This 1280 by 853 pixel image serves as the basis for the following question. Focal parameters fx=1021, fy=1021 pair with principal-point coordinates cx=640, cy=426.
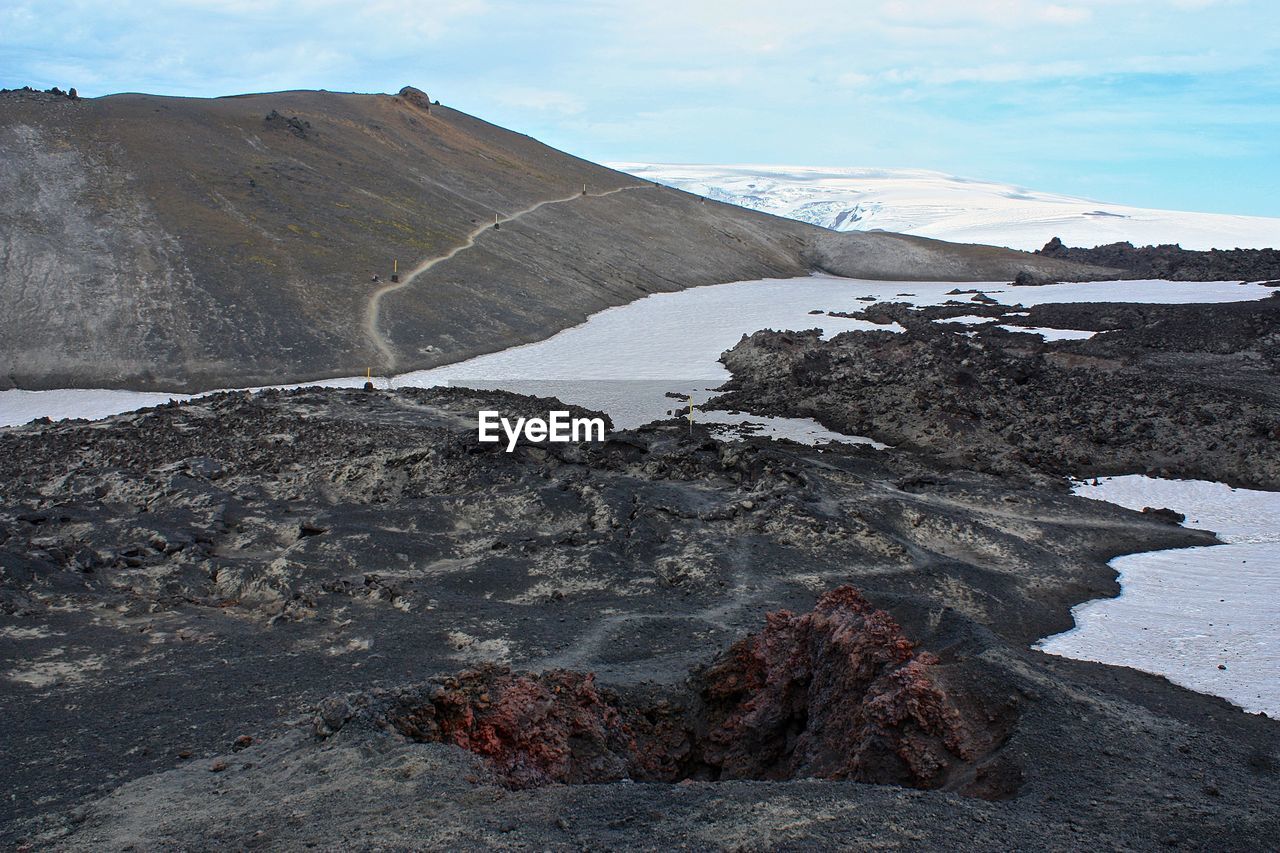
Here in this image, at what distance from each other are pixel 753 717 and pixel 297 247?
31234 millimetres

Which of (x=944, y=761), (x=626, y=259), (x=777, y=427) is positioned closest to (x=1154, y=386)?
(x=777, y=427)

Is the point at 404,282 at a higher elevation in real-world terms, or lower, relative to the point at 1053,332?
higher

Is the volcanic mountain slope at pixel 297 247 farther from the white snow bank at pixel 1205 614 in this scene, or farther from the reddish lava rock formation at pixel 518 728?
the white snow bank at pixel 1205 614

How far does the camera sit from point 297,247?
1415 inches

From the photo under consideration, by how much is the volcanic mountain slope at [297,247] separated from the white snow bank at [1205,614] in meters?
22.0

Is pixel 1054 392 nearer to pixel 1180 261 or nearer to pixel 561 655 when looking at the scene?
pixel 561 655

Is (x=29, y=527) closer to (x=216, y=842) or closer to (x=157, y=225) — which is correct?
(x=216, y=842)

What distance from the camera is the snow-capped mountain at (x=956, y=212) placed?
282ft

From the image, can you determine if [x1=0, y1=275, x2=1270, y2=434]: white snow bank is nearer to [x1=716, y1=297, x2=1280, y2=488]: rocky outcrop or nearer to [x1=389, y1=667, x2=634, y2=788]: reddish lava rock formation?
[x1=716, y1=297, x2=1280, y2=488]: rocky outcrop

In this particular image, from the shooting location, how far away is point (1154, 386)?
2447 centimetres

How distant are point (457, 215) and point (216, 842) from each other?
41.9 m

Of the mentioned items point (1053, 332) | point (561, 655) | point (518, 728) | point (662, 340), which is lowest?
point (561, 655)

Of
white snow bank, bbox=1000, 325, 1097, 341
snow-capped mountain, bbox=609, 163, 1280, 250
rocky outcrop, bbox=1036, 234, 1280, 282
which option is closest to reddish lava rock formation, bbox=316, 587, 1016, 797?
white snow bank, bbox=1000, 325, 1097, 341

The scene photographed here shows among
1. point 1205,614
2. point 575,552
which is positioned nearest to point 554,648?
point 575,552
